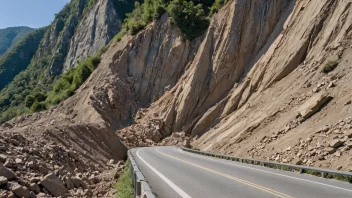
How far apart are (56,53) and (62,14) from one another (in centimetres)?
3495

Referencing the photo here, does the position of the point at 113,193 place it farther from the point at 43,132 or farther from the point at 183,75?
the point at 183,75

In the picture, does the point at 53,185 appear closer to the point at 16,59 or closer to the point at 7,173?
the point at 7,173

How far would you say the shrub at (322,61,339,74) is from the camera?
21695mm

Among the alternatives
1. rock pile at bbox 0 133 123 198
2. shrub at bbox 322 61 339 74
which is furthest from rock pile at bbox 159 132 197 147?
rock pile at bbox 0 133 123 198

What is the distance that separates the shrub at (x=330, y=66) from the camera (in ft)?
71.2

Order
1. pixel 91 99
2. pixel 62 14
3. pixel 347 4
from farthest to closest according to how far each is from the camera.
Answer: pixel 62 14
pixel 91 99
pixel 347 4

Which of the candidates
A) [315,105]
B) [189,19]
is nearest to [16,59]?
[189,19]

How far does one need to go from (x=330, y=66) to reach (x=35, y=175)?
19.2m

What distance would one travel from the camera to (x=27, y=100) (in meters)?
58.8

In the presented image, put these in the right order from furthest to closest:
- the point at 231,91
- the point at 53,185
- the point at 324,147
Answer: the point at 231,91 < the point at 324,147 < the point at 53,185

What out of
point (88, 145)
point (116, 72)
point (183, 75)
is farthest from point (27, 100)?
point (88, 145)

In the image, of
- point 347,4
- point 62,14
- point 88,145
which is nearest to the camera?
point 88,145

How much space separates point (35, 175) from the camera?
33.1 ft

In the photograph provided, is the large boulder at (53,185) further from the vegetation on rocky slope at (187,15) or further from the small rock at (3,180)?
the vegetation on rocky slope at (187,15)
